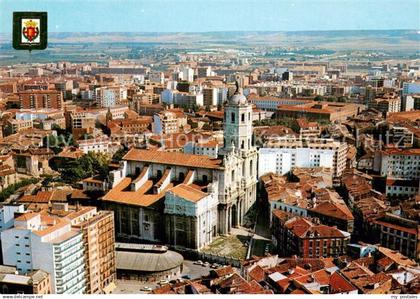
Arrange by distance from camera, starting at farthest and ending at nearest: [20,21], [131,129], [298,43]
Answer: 1. [298,43]
2. [131,129]
3. [20,21]

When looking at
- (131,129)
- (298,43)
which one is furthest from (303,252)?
(298,43)

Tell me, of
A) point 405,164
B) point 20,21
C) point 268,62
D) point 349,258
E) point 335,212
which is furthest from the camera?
point 268,62

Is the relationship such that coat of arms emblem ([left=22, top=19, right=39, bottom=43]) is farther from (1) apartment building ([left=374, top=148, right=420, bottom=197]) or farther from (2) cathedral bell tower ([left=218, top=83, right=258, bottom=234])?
(1) apartment building ([left=374, top=148, right=420, bottom=197])

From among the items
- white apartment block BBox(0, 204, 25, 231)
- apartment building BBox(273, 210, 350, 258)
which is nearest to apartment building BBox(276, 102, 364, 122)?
apartment building BBox(273, 210, 350, 258)

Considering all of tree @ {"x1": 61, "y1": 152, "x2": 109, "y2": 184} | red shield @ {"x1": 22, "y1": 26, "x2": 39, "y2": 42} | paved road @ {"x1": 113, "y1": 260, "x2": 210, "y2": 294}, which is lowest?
paved road @ {"x1": 113, "y1": 260, "x2": 210, "y2": 294}

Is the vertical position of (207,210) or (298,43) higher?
(298,43)

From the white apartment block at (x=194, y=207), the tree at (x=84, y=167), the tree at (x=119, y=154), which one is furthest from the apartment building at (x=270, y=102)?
the white apartment block at (x=194, y=207)

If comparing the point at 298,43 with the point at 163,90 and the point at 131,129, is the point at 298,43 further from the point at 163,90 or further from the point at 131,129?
the point at 131,129
